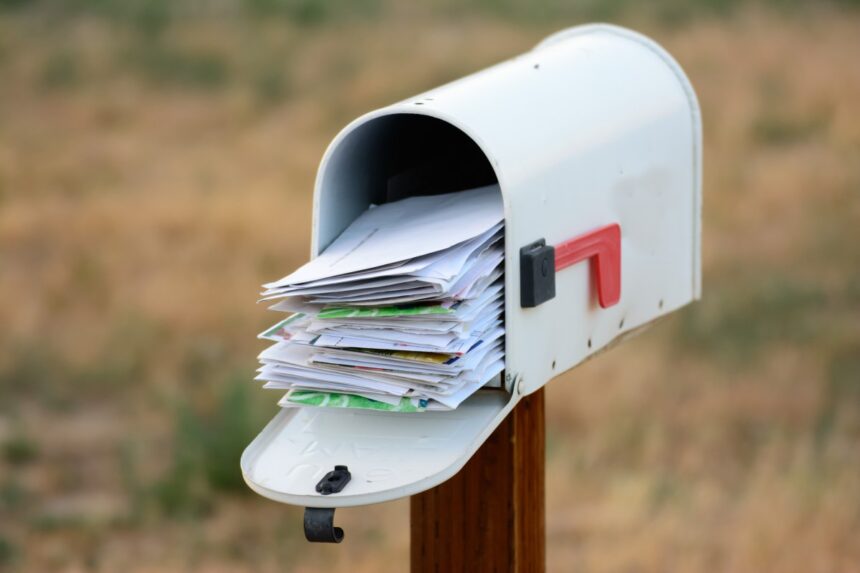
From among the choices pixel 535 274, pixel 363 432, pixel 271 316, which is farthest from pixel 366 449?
pixel 271 316

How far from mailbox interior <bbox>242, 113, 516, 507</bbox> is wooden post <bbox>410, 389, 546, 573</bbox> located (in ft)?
0.79

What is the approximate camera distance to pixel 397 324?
1681mm

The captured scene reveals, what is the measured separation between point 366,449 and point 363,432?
4 centimetres

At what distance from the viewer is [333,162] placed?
1.88 meters

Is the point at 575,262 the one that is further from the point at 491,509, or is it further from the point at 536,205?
the point at 491,509

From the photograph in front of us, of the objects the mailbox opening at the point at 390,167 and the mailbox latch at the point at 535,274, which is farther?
the mailbox opening at the point at 390,167

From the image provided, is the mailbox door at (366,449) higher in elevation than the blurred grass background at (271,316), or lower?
higher

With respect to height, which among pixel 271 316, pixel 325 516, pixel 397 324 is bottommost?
pixel 271 316

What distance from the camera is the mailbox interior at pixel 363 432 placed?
1633 mm

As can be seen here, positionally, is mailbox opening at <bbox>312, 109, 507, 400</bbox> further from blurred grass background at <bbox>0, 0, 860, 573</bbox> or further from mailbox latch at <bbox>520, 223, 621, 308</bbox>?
blurred grass background at <bbox>0, 0, 860, 573</bbox>

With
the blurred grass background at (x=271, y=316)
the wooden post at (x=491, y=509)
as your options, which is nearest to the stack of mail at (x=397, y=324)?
the wooden post at (x=491, y=509)

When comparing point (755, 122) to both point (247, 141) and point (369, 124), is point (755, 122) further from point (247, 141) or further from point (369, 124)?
point (369, 124)

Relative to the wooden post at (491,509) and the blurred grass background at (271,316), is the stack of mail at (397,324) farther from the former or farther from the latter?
the blurred grass background at (271,316)

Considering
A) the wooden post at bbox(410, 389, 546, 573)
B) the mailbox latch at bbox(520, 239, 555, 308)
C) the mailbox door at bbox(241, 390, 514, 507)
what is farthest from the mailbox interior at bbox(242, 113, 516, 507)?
the wooden post at bbox(410, 389, 546, 573)
